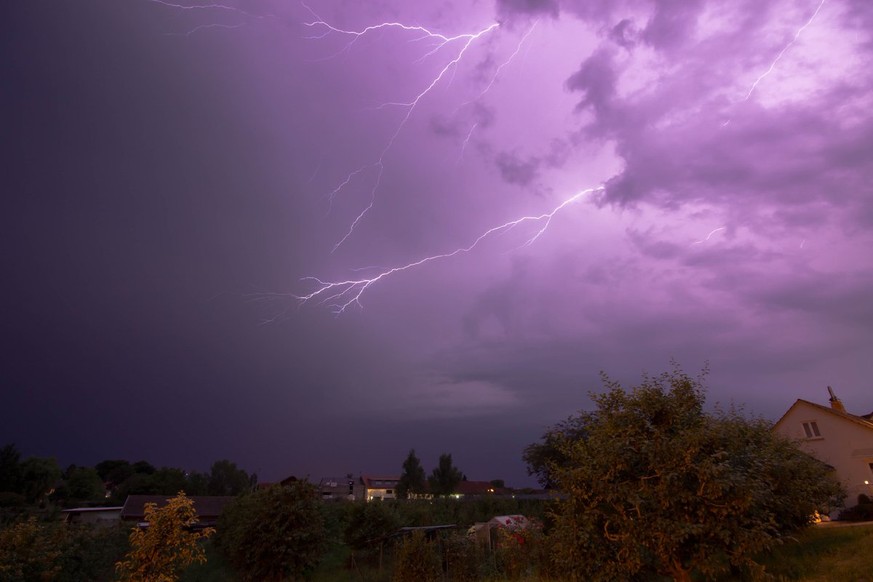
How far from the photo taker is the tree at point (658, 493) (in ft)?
20.6

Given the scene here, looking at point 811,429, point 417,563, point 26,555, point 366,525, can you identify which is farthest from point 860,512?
point 26,555

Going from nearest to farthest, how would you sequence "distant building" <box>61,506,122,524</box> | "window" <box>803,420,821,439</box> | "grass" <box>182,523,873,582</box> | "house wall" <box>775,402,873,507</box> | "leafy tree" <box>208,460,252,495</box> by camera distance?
"grass" <box>182,523,873,582</box> → "house wall" <box>775,402,873,507</box> → "window" <box>803,420,821,439</box> → "distant building" <box>61,506,122,524</box> → "leafy tree" <box>208,460,252,495</box>

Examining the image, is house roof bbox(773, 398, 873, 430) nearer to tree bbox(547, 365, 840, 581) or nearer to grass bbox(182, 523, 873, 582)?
grass bbox(182, 523, 873, 582)

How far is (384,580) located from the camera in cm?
1856

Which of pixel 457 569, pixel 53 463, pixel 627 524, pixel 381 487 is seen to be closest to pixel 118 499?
pixel 53 463

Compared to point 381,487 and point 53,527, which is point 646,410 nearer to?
point 53,527

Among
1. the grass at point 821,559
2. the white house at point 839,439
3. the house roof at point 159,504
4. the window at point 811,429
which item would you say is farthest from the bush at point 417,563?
the house roof at point 159,504

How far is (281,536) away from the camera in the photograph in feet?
56.7

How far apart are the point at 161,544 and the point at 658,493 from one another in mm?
8348

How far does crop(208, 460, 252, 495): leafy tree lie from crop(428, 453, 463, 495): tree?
123 feet

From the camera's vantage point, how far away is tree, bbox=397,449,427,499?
225ft

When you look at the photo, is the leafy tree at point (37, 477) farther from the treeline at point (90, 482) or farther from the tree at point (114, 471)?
the tree at point (114, 471)

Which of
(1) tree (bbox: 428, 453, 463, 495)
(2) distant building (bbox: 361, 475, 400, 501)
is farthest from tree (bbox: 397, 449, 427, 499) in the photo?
(2) distant building (bbox: 361, 475, 400, 501)

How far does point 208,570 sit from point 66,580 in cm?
1242
